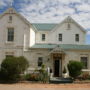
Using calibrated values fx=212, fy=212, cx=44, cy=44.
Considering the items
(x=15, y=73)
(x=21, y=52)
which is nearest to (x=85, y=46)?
(x=21, y=52)

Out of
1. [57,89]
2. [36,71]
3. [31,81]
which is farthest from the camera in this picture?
[36,71]

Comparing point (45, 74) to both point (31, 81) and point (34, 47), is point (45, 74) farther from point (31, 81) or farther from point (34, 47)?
point (34, 47)

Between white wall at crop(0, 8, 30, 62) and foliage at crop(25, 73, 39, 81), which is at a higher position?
white wall at crop(0, 8, 30, 62)

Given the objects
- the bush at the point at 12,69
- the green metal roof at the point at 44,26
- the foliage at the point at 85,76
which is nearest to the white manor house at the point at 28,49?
the foliage at the point at 85,76

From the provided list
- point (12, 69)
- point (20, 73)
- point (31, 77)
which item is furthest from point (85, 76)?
Result: point (12, 69)

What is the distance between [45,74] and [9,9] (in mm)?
11897

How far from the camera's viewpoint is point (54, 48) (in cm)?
3139

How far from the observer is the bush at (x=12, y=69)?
26406 millimetres

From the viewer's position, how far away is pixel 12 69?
2636 centimetres

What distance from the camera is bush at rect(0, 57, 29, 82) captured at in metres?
26.4

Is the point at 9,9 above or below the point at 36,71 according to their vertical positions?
above

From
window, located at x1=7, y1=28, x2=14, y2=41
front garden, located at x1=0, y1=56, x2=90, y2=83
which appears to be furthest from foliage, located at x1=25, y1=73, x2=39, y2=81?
window, located at x1=7, y1=28, x2=14, y2=41

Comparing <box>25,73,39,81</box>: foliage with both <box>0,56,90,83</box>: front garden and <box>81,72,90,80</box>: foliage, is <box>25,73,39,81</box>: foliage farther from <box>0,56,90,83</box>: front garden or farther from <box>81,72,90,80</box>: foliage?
<box>81,72,90,80</box>: foliage

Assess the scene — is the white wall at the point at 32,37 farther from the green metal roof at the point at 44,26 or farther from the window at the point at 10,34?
the window at the point at 10,34
